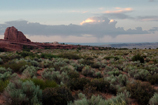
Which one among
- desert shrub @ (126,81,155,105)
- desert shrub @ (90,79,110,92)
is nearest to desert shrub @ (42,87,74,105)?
desert shrub @ (90,79,110,92)

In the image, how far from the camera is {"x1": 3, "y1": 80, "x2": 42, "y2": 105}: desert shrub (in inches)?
144

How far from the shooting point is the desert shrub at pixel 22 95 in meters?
3.66

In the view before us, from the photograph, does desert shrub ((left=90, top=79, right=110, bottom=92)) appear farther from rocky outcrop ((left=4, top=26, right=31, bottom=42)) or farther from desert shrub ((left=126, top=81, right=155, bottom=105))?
rocky outcrop ((left=4, top=26, right=31, bottom=42))

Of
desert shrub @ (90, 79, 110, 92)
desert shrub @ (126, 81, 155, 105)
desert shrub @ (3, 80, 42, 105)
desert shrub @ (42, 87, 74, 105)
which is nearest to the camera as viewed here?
desert shrub @ (3, 80, 42, 105)

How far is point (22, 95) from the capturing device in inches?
144

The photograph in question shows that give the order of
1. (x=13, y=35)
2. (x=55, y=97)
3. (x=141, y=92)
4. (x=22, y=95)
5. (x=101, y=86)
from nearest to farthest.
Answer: (x=22, y=95), (x=55, y=97), (x=141, y=92), (x=101, y=86), (x=13, y=35)

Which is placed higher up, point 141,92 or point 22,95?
point 22,95

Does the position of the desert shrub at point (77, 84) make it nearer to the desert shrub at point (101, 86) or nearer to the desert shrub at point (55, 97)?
the desert shrub at point (101, 86)

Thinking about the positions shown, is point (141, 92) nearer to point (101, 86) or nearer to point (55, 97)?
point (101, 86)

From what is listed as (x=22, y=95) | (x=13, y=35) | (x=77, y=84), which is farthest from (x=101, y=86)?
(x=13, y=35)

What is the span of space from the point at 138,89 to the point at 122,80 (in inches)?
82.4

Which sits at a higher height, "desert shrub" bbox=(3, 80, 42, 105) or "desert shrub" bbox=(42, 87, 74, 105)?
"desert shrub" bbox=(3, 80, 42, 105)

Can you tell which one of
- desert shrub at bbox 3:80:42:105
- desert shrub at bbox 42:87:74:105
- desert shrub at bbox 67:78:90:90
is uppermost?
desert shrub at bbox 3:80:42:105

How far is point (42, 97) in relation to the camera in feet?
13.6
